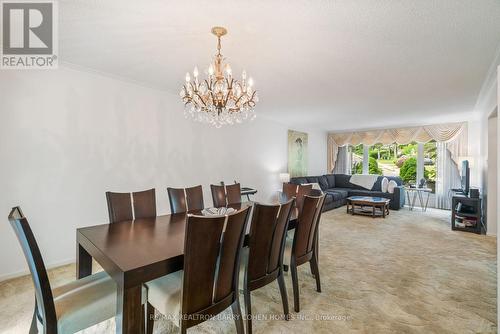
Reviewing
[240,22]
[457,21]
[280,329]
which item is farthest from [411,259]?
[240,22]

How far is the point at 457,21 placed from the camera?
6.00 ft

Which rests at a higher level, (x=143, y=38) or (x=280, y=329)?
(x=143, y=38)

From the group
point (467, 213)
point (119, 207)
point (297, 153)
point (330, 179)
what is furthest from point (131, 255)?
point (330, 179)

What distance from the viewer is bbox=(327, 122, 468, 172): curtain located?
5.82 meters

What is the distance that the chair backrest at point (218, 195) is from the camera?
117 inches

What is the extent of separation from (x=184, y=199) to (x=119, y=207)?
0.66 m

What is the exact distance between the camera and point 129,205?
2.24 meters

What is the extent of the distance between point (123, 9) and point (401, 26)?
7.16 ft

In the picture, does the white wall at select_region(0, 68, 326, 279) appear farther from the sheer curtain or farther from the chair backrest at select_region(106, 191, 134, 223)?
the sheer curtain

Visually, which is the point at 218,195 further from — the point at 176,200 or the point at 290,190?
the point at 290,190

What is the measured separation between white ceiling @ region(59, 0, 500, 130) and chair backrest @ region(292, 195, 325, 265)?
4.76ft

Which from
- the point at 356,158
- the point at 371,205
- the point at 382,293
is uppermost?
the point at 356,158

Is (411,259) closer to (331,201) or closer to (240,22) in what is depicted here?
(331,201)

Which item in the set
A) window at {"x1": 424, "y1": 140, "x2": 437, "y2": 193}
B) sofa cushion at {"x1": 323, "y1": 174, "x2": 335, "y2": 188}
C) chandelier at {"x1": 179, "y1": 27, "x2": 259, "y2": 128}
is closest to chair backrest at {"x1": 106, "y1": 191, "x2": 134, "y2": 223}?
chandelier at {"x1": 179, "y1": 27, "x2": 259, "y2": 128}
